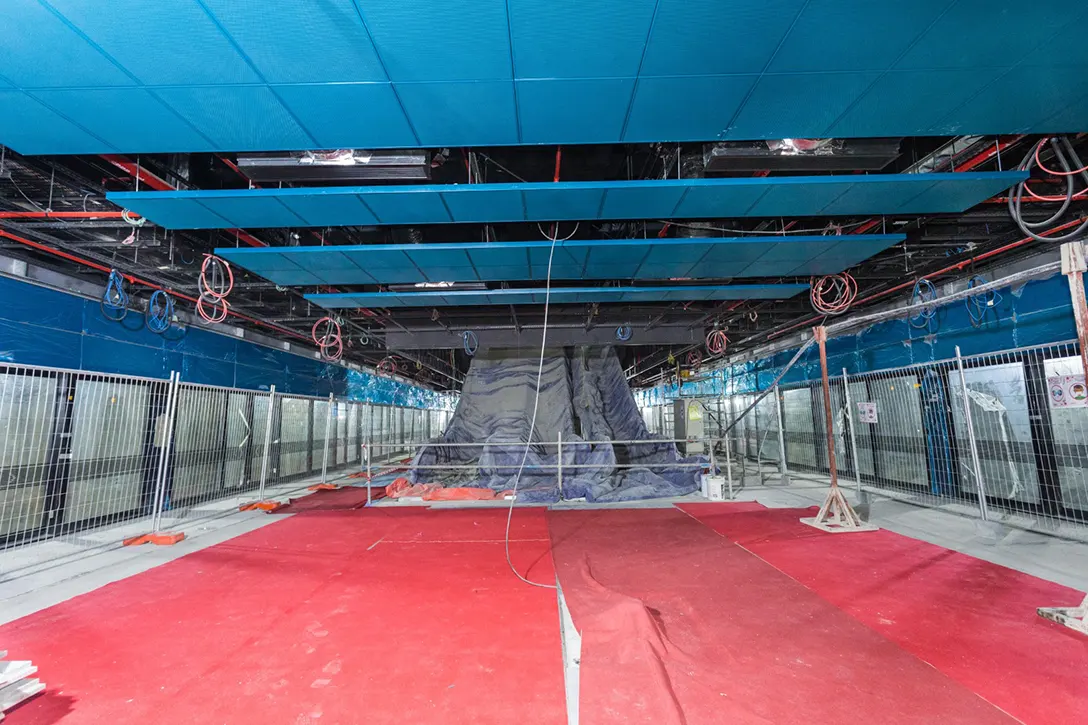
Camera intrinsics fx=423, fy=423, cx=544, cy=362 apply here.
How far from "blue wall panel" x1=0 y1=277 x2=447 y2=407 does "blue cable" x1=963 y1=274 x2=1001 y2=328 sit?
1259cm

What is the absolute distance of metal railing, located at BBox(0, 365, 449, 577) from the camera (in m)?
4.70

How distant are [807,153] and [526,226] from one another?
10.9ft

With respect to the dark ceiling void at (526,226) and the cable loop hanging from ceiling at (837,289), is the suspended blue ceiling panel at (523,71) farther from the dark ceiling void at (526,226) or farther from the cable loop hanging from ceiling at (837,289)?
the cable loop hanging from ceiling at (837,289)

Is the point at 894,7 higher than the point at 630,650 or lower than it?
higher

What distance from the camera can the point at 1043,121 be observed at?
332 cm

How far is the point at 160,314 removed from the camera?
6.98 m

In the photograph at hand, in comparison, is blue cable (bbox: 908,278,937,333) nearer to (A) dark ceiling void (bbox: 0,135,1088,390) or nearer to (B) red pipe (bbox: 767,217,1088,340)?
(B) red pipe (bbox: 767,217,1088,340)

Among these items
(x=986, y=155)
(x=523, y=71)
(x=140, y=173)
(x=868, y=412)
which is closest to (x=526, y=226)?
(x=523, y=71)

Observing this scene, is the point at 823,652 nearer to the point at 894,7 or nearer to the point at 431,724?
the point at 431,724

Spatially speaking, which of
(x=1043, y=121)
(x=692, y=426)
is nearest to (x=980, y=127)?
(x=1043, y=121)

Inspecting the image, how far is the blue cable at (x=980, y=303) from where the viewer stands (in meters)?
5.97

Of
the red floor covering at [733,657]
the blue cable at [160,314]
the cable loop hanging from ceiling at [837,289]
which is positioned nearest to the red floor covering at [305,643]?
the red floor covering at [733,657]

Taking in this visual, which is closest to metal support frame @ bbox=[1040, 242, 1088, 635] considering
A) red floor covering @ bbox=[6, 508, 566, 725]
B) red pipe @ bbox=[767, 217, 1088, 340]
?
red pipe @ bbox=[767, 217, 1088, 340]

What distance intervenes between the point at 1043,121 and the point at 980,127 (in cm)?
41
